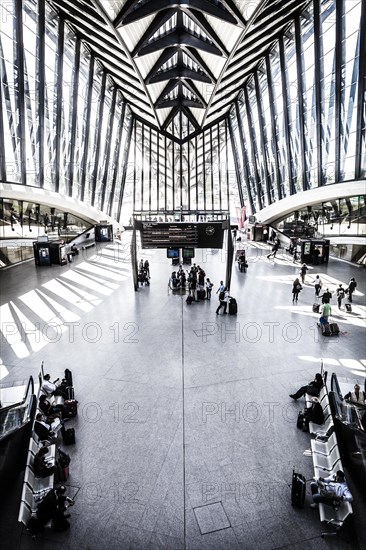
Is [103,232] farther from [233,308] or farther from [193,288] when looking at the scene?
[233,308]

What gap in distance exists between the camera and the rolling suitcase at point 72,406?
746 cm

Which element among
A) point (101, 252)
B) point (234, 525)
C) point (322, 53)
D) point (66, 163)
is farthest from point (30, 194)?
point (234, 525)

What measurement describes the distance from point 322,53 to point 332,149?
233 inches

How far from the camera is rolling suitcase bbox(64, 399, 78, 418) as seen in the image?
294 inches

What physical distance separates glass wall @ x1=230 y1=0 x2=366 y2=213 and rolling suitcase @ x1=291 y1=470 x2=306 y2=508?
68.7ft

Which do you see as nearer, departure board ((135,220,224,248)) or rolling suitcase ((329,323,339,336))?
rolling suitcase ((329,323,339,336))

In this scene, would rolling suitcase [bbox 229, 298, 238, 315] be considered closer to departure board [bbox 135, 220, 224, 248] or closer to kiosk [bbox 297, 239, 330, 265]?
departure board [bbox 135, 220, 224, 248]

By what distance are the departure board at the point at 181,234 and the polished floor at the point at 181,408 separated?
2.81 m

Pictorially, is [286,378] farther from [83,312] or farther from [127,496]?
[83,312]

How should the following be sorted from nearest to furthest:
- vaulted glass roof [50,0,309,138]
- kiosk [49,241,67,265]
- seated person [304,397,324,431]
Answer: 1. seated person [304,397,324,431]
2. vaulted glass roof [50,0,309,138]
3. kiosk [49,241,67,265]

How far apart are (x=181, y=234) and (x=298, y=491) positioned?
11425mm

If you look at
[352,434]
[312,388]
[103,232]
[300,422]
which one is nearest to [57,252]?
[103,232]

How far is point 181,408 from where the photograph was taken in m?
7.80

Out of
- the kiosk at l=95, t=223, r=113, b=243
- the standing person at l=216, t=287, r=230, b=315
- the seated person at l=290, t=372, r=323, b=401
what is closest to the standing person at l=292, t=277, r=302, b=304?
the standing person at l=216, t=287, r=230, b=315
